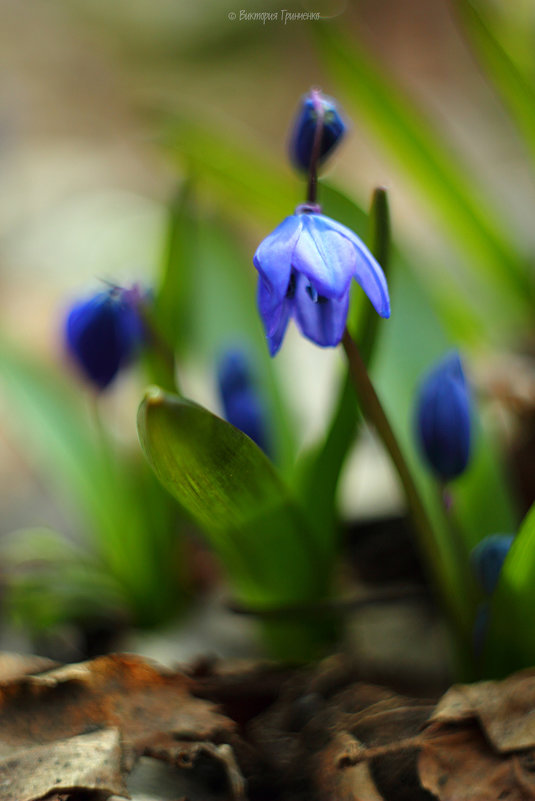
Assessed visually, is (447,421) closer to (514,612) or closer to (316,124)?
(514,612)

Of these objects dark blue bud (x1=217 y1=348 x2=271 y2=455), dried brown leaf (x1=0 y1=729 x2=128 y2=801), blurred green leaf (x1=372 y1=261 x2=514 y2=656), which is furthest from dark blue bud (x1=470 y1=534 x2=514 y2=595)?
dried brown leaf (x1=0 y1=729 x2=128 y2=801)

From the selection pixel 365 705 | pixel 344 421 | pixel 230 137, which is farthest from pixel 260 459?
pixel 230 137

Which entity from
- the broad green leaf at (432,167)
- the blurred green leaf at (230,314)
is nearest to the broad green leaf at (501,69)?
the broad green leaf at (432,167)

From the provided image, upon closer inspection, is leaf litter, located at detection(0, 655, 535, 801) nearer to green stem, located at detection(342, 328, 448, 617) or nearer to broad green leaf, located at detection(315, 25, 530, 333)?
green stem, located at detection(342, 328, 448, 617)

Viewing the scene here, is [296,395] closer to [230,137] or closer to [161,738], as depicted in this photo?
[230,137]

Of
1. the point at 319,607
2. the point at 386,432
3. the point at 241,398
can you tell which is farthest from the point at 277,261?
the point at 319,607
